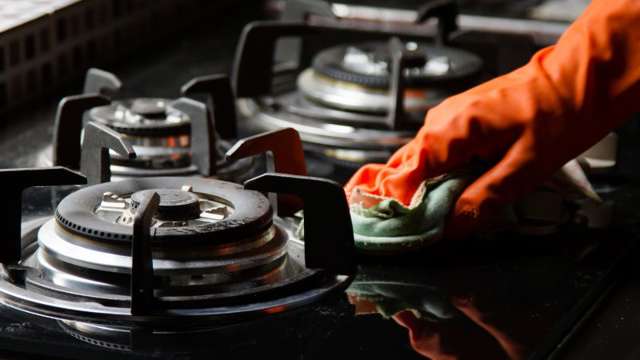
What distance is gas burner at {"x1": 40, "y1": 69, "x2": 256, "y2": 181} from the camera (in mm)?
1442

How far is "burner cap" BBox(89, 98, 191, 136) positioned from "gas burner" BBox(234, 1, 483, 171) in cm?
20

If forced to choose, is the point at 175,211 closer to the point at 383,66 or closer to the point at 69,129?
the point at 69,129

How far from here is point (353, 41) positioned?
2152 mm

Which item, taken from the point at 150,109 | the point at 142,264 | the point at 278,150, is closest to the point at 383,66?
the point at 150,109

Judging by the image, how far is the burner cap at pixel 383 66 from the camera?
5.59ft

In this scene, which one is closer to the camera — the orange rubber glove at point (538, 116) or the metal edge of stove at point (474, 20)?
the orange rubber glove at point (538, 116)

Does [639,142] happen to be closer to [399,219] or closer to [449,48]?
[449,48]

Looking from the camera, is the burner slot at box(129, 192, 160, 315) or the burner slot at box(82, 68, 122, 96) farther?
the burner slot at box(82, 68, 122, 96)

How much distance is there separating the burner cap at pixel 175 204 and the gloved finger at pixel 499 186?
0.91ft

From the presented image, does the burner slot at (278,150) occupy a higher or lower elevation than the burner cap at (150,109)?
higher

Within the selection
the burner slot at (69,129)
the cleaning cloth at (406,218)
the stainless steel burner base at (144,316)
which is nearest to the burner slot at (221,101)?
the burner slot at (69,129)

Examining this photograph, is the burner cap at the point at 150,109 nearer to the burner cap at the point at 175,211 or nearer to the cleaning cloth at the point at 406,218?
the burner cap at the point at 175,211

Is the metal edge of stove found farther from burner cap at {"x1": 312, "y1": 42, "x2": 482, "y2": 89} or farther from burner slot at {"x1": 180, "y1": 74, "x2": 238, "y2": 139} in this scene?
burner slot at {"x1": 180, "y1": 74, "x2": 238, "y2": 139}

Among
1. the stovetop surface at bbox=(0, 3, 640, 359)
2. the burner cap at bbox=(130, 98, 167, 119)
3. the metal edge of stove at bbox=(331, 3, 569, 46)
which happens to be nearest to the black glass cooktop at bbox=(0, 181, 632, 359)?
the stovetop surface at bbox=(0, 3, 640, 359)
